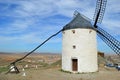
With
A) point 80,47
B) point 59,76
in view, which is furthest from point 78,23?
point 59,76

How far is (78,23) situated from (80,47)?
3269mm

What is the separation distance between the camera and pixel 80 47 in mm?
26203

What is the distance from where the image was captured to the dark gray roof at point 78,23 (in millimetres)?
26508

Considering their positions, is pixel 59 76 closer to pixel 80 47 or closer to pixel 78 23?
pixel 80 47

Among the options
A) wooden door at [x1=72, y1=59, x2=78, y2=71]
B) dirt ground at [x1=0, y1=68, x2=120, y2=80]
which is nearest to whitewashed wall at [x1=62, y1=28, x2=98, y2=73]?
wooden door at [x1=72, y1=59, x2=78, y2=71]

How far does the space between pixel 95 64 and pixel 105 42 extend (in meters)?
3.91

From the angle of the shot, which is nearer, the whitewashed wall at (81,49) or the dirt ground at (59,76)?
the dirt ground at (59,76)

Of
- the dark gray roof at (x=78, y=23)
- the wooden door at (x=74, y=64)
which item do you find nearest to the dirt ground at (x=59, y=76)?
the wooden door at (x=74, y=64)

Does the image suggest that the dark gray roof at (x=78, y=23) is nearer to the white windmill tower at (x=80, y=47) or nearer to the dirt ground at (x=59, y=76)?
the white windmill tower at (x=80, y=47)

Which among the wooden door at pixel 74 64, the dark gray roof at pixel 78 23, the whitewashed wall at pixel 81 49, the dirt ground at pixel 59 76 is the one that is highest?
the dark gray roof at pixel 78 23

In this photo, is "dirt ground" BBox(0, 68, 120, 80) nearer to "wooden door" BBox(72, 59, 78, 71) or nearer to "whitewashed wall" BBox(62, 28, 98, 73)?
"wooden door" BBox(72, 59, 78, 71)

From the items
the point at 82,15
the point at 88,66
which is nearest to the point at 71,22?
the point at 82,15

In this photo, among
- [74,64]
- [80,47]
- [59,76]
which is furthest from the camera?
[74,64]

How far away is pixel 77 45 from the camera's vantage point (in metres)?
26.2
